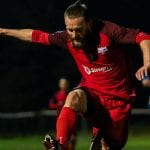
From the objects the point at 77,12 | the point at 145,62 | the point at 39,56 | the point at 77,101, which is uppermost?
the point at 77,12

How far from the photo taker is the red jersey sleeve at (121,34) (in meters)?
8.72

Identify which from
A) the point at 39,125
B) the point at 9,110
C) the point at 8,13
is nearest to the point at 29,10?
the point at 8,13

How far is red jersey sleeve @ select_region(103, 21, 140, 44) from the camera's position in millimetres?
8719

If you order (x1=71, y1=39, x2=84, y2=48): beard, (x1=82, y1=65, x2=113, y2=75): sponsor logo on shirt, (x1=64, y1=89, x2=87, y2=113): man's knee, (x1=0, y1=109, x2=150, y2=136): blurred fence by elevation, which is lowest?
(x1=0, y1=109, x2=150, y2=136): blurred fence

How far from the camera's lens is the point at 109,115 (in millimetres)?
9195

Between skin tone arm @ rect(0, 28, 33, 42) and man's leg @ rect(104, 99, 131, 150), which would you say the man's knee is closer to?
man's leg @ rect(104, 99, 131, 150)

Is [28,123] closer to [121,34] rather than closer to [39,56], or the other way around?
[39,56]

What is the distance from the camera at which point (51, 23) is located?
33.8 meters

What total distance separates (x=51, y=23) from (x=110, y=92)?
2475cm

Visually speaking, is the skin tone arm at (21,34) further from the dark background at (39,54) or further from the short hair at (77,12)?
the dark background at (39,54)

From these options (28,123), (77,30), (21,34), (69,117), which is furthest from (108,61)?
(28,123)

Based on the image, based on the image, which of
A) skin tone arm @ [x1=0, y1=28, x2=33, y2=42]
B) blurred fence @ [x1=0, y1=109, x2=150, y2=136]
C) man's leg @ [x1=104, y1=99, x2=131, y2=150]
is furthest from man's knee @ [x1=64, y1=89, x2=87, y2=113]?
blurred fence @ [x1=0, y1=109, x2=150, y2=136]

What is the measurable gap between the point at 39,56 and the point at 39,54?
0.12 metres

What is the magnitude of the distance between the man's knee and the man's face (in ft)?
→ 1.65
